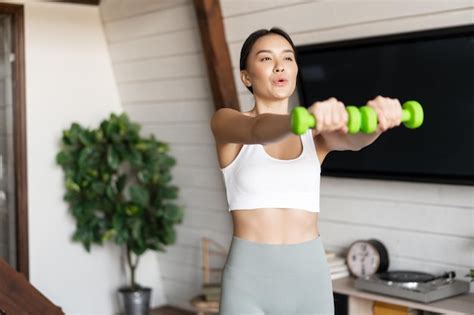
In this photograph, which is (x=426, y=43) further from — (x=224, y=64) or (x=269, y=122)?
(x=269, y=122)

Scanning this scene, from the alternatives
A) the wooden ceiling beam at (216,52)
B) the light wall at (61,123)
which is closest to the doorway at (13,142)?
the light wall at (61,123)

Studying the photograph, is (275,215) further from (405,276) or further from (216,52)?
(216,52)

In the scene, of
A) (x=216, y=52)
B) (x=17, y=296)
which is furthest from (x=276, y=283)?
(x=216, y=52)

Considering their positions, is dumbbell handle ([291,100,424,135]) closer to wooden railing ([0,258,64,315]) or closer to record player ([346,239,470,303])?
record player ([346,239,470,303])

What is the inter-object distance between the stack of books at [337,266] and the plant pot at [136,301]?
1.41 m

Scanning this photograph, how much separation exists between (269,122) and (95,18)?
340 centimetres

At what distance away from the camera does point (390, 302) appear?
3527 mm

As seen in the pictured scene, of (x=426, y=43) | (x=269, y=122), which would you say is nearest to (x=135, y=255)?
(x=426, y=43)

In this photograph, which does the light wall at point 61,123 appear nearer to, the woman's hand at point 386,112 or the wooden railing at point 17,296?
the wooden railing at point 17,296

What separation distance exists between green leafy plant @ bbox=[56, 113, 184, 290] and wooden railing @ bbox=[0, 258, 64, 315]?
1.00m

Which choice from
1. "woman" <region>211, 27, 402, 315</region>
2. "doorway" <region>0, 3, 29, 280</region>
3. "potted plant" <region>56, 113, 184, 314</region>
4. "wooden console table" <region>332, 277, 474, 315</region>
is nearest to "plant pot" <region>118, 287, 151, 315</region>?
"potted plant" <region>56, 113, 184, 314</region>

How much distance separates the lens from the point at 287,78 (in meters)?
2.08

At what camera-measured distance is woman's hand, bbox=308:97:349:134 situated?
1.63 meters

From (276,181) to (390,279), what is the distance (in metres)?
1.73
